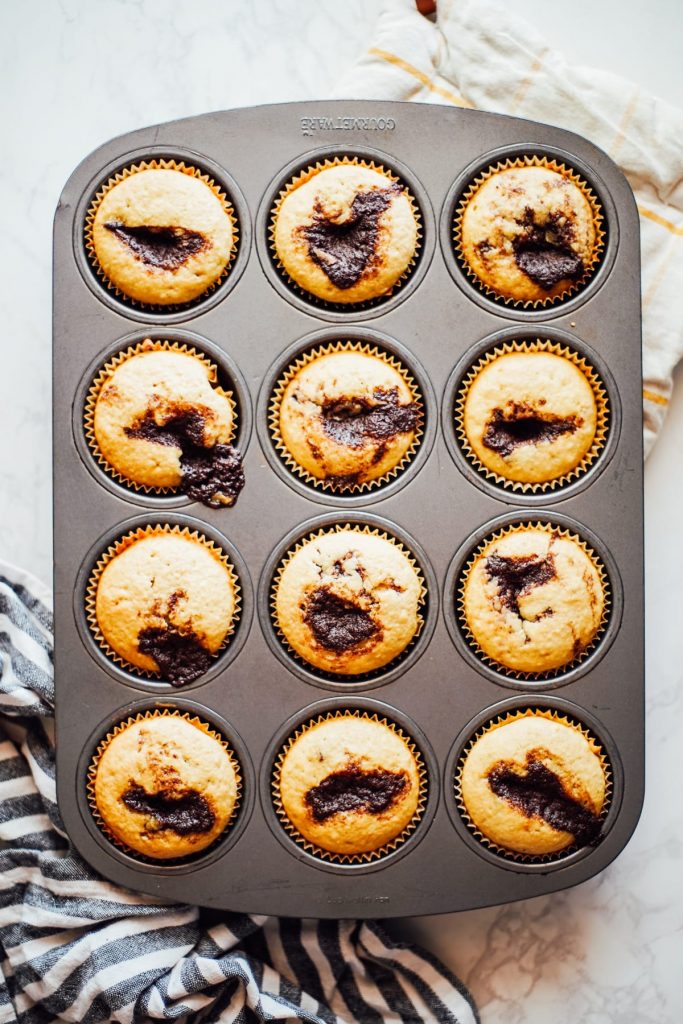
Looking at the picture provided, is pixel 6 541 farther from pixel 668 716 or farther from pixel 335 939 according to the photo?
pixel 668 716

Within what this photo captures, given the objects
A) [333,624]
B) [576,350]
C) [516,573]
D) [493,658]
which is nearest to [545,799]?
[493,658]

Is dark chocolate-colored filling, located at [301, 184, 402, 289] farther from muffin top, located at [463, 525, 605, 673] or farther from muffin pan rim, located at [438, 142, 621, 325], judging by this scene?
muffin top, located at [463, 525, 605, 673]

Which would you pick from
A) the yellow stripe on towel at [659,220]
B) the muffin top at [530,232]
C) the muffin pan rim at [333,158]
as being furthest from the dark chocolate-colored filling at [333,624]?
the yellow stripe on towel at [659,220]

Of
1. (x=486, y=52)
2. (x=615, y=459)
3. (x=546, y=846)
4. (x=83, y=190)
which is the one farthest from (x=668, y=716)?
(x=83, y=190)

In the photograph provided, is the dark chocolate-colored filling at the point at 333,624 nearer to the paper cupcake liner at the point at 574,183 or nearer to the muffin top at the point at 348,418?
the muffin top at the point at 348,418

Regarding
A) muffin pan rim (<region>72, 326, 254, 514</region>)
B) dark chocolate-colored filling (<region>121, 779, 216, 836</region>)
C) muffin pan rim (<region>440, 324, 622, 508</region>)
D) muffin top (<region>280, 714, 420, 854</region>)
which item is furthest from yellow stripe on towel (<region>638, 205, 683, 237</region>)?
dark chocolate-colored filling (<region>121, 779, 216, 836</region>)

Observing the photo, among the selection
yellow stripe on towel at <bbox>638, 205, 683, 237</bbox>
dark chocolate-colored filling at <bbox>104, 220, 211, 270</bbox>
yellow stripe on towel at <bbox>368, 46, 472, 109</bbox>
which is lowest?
dark chocolate-colored filling at <bbox>104, 220, 211, 270</bbox>
